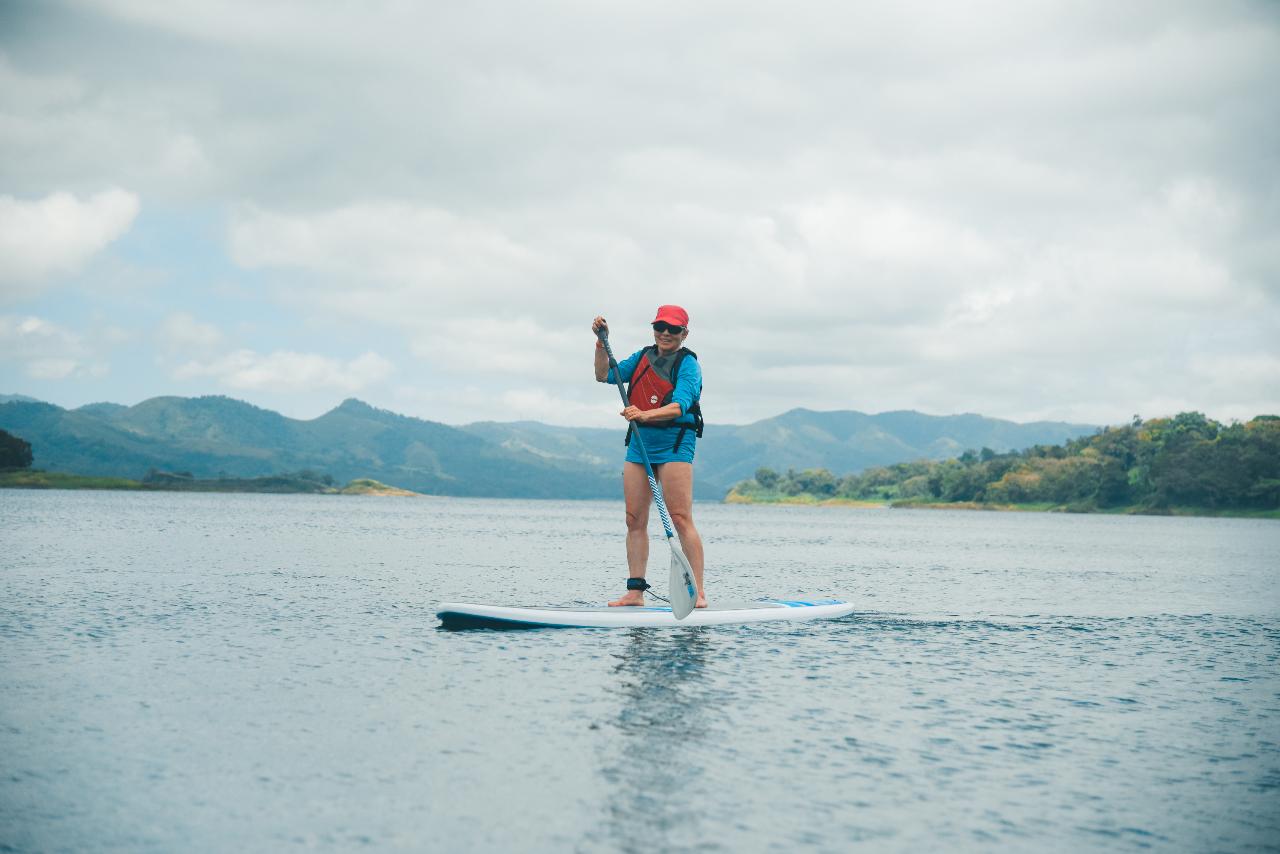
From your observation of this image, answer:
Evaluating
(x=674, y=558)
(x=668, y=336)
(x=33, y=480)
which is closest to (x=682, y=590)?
(x=674, y=558)

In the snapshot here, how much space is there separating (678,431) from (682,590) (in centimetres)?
215

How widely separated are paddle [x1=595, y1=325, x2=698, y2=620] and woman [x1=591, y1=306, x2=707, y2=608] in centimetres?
7

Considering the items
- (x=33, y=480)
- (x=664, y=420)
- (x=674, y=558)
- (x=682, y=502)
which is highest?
(x=664, y=420)

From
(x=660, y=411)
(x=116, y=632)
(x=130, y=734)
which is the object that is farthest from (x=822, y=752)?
(x=116, y=632)

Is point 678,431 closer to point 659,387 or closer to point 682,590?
point 659,387

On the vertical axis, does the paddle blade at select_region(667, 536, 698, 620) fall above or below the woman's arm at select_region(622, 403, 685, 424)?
below

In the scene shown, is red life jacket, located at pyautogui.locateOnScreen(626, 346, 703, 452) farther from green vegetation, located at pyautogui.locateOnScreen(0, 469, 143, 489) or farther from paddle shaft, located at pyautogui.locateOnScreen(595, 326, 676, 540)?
green vegetation, located at pyautogui.locateOnScreen(0, 469, 143, 489)

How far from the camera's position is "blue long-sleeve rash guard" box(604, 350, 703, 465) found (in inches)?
559

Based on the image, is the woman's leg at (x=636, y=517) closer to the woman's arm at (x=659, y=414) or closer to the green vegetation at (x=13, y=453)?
the woman's arm at (x=659, y=414)

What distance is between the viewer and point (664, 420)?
14188mm

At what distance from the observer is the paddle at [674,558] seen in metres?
14.1

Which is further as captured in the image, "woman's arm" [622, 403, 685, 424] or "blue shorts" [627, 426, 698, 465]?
"blue shorts" [627, 426, 698, 465]

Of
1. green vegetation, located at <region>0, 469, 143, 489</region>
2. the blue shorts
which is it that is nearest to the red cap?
the blue shorts

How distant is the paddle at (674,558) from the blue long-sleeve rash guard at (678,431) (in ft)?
0.36
